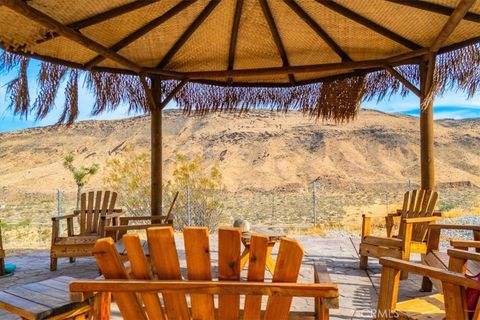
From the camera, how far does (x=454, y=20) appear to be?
3.28 metres

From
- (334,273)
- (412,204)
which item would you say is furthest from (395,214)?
(334,273)

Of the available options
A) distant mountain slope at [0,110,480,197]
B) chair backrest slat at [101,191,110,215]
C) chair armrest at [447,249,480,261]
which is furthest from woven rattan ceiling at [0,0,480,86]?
distant mountain slope at [0,110,480,197]

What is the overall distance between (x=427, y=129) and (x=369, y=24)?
1.27 meters

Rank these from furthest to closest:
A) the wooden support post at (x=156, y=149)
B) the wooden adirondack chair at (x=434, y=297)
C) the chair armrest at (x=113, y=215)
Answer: the wooden support post at (x=156, y=149) < the chair armrest at (x=113, y=215) < the wooden adirondack chair at (x=434, y=297)

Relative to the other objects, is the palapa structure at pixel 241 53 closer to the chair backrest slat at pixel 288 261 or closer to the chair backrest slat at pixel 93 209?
the chair backrest slat at pixel 93 209

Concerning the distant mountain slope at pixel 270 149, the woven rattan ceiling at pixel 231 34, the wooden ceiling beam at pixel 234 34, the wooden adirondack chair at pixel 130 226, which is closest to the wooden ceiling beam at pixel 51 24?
the woven rattan ceiling at pixel 231 34

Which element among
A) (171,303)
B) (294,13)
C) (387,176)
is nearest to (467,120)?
(387,176)

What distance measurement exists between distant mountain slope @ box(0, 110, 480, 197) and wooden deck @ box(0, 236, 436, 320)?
21.9 meters

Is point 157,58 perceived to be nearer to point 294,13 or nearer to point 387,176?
point 294,13

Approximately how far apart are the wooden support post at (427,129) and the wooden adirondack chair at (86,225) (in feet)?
10.8

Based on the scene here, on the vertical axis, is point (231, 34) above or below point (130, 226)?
above

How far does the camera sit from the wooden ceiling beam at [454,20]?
302cm

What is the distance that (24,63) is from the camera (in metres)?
4.00

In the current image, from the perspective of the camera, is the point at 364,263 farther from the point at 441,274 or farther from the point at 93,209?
the point at 93,209
